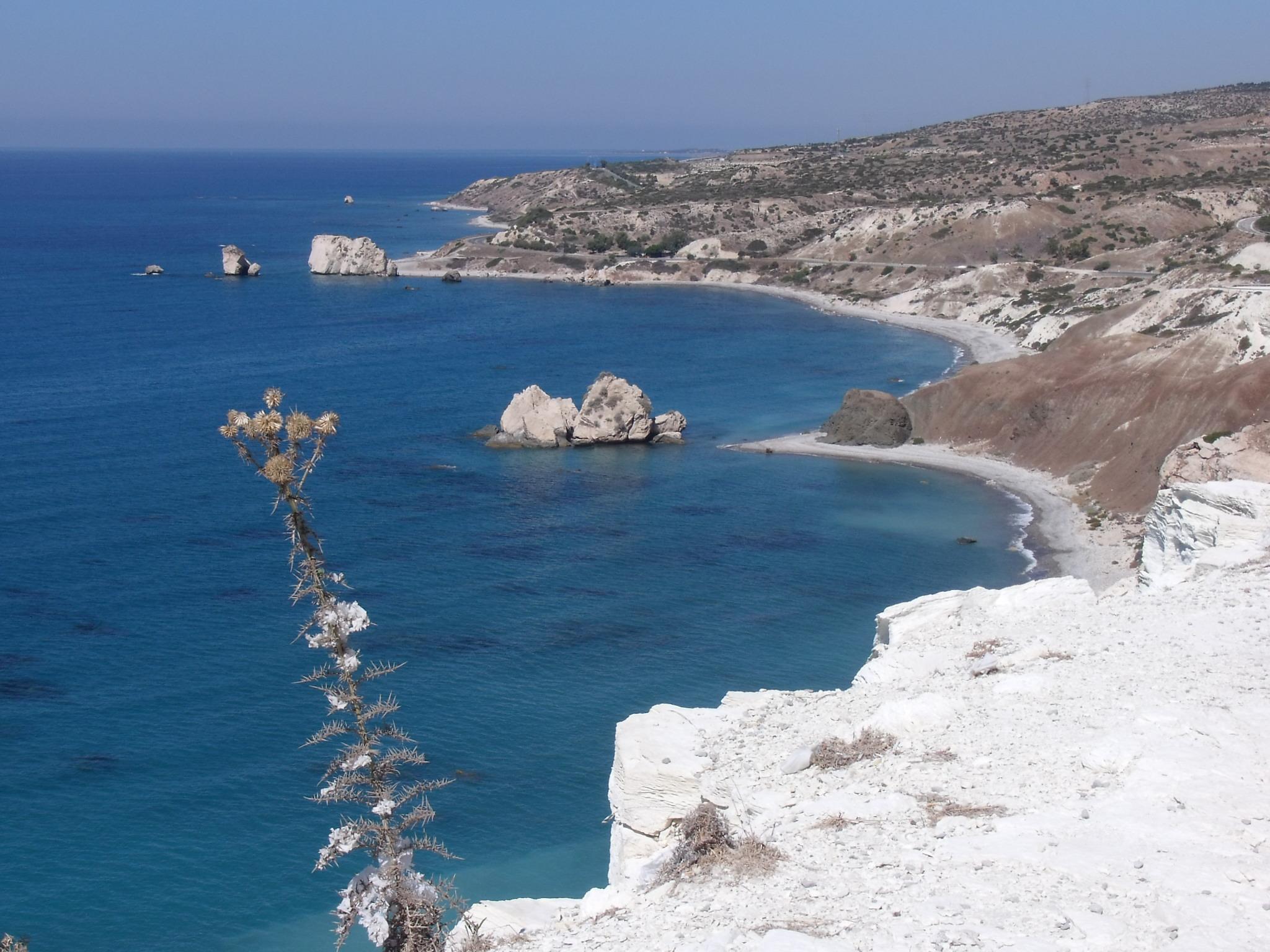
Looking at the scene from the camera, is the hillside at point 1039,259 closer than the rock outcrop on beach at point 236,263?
Yes

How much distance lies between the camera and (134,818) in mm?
29812

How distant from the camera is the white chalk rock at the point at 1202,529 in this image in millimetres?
27000

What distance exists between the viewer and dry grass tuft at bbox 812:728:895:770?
1806 cm

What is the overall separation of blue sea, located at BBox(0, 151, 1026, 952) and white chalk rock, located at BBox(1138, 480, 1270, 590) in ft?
36.5

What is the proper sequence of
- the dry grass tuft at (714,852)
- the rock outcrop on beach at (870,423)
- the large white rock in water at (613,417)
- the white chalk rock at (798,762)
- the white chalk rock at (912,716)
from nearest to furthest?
the dry grass tuft at (714,852)
the white chalk rock at (798,762)
the white chalk rock at (912,716)
the rock outcrop on beach at (870,423)
the large white rock in water at (613,417)

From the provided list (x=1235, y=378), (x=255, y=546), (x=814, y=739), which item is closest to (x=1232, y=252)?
(x=1235, y=378)

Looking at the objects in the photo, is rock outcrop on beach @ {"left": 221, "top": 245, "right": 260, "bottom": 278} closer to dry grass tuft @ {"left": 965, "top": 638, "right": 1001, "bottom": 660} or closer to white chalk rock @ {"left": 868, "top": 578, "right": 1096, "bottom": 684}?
white chalk rock @ {"left": 868, "top": 578, "right": 1096, "bottom": 684}

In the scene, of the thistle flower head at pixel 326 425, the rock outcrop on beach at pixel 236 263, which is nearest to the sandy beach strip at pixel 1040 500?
the thistle flower head at pixel 326 425

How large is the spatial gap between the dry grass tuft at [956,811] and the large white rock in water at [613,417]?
55370 mm

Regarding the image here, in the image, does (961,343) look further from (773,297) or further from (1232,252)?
(773,297)

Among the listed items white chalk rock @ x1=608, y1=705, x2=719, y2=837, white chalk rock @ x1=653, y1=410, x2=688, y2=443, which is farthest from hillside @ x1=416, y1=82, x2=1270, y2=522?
white chalk rock @ x1=608, y1=705, x2=719, y2=837

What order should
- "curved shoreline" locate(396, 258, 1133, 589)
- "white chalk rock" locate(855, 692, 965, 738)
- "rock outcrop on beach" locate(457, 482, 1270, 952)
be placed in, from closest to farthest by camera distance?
"rock outcrop on beach" locate(457, 482, 1270, 952) → "white chalk rock" locate(855, 692, 965, 738) → "curved shoreline" locate(396, 258, 1133, 589)

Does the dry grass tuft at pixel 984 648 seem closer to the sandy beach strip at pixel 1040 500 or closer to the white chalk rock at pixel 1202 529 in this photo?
the white chalk rock at pixel 1202 529

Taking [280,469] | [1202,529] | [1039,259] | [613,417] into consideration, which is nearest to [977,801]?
[280,469]
